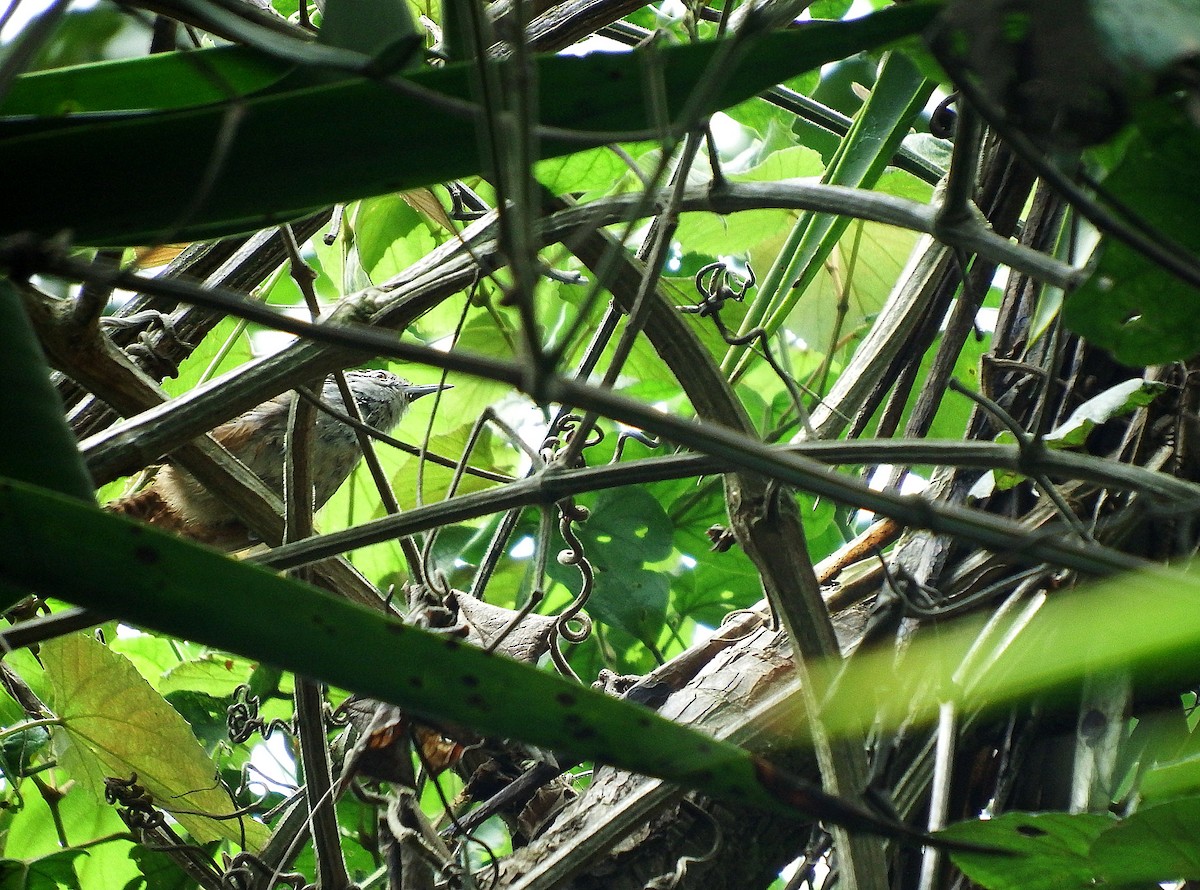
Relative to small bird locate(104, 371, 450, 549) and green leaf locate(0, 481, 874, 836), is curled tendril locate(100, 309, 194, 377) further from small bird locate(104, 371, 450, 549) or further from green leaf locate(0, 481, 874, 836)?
green leaf locate(0, 481, 874, 836)

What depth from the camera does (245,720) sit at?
46.3 inches

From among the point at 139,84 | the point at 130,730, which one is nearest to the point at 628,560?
the point at 130,730

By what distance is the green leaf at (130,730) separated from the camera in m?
1.08

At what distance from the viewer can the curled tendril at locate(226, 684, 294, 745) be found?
3.68ft

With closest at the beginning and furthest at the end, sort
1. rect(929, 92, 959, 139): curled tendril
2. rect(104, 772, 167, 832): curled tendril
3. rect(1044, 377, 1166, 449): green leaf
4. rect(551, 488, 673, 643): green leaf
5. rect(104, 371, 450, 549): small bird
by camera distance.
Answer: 1. rect(1044, 377, 1166, 449): green leaf
2. rect(929, 92, 959, 139): curled tendril
3. rect(104, 772, 167, 832): curled tendril
4. rect(551, 488, 673, 643): green leaf
5. rect(104, 371, 450, 549): small bird

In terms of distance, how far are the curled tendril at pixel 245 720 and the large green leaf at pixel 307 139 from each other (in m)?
0.69

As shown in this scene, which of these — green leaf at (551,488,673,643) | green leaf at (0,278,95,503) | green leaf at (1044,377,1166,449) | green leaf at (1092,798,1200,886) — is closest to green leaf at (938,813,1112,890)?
green leaf at (1092,798,1200,886)

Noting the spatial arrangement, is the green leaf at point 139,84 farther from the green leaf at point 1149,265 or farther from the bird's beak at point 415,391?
the bird's beak at point 415,391

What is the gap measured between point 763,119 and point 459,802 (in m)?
1.00

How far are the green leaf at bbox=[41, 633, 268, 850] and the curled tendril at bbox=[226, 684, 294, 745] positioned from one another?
50 millimetres

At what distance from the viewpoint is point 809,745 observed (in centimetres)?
90

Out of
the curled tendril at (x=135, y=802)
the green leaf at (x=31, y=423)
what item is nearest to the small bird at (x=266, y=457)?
the curled tendril at (x=135, y=802)

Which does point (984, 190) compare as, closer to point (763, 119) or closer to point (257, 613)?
point (763, 119)

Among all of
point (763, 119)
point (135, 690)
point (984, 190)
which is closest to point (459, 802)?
point (135, 690)
